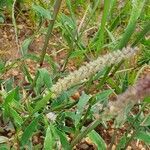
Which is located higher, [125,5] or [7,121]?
[125,5]

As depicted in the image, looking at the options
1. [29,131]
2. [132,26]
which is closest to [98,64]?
[132,26]

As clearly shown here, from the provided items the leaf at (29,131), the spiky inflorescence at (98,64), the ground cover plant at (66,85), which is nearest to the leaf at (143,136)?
the ground cover plant at (66,85)

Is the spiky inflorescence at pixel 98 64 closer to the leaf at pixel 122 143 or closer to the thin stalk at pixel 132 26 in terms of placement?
the thin stalk at pixel 132 26

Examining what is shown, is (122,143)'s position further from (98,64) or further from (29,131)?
(98,64)

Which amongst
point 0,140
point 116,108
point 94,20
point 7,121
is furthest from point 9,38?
point 116,108

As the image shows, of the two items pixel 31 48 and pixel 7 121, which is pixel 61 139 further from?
pixel 31 48

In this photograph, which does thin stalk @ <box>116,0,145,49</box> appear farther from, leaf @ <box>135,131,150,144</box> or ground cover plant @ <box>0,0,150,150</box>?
leaf @ <box>135,131,150,144</box>

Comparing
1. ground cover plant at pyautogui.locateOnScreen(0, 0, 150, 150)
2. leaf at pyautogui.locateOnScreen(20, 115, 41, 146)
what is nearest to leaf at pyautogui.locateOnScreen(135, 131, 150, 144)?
ground cover plant at pyautogui.locateOnScreen(0, 0, 150, 150)

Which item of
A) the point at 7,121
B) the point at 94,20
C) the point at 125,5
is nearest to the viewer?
the point at 7,121
